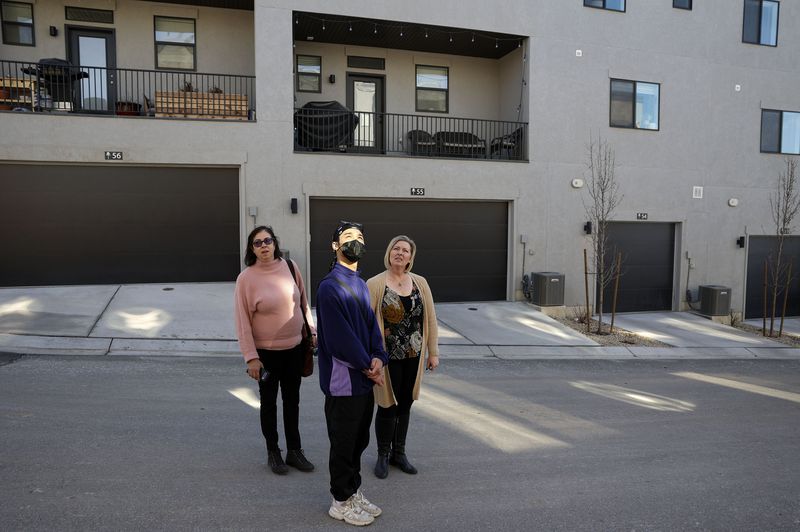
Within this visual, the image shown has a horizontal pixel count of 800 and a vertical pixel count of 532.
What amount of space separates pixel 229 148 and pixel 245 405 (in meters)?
7.44

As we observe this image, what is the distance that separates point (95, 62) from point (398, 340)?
12.2 meters

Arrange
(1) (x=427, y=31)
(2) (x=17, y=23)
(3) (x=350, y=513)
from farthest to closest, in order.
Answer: (1) (x=427, y=31) → (2) (x=17, y=23) → (3) (x=350, y=513)

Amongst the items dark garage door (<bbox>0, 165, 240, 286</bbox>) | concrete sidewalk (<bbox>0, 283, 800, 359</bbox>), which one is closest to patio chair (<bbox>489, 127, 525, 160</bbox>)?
concrete sidewalk (<bbox>0, 283, 800, 359</bbox>)

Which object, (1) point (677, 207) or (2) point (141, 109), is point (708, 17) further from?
(2) point (141, 109)

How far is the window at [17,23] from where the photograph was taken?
12.5m

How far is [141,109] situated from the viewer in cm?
1281

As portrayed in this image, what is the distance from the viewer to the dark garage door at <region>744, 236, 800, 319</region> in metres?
16.5

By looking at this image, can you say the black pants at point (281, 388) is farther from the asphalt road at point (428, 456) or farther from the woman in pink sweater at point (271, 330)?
the asphalt road at point (428, 456)

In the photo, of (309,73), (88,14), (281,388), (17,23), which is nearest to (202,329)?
(281,388)

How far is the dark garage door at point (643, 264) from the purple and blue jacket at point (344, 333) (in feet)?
40.6

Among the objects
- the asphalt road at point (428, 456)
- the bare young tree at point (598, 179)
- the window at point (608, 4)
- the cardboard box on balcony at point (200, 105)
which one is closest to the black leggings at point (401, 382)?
the asphalt road at point (428, 456)

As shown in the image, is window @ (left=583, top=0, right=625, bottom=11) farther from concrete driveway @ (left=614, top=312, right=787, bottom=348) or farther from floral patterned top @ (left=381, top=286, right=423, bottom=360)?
floral patterned top @ (left=381, top=286, right=423, bottom=360)

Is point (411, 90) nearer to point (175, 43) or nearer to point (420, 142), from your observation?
point (420, 142)

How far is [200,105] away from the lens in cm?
1238
